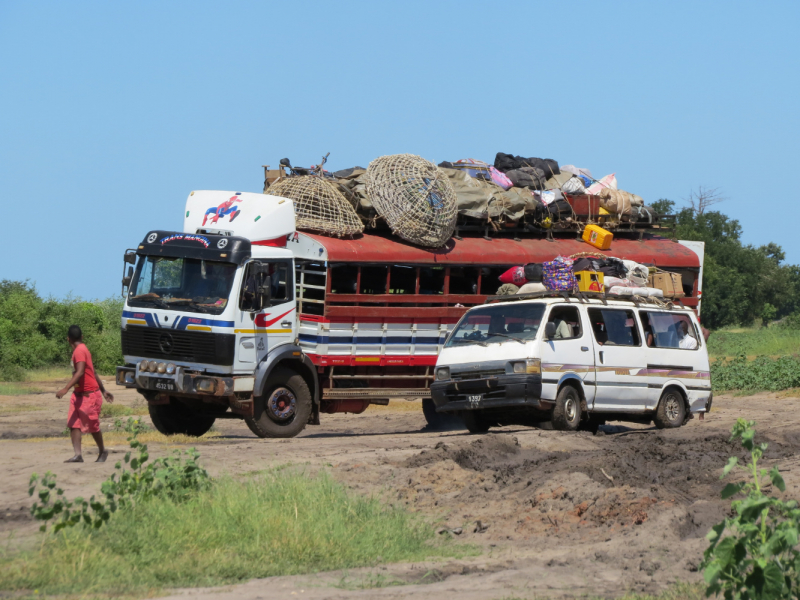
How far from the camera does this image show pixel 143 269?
15.6m

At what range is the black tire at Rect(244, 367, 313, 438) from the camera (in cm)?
1587

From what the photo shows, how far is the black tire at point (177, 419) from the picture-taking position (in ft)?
54.4

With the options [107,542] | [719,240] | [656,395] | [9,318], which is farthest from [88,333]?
[719,240]

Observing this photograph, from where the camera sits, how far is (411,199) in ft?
57.7

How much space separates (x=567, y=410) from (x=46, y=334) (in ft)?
86.0

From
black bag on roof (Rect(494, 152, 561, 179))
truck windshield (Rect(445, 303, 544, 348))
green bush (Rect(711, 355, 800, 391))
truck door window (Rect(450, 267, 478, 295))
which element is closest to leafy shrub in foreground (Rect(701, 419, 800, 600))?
truck windshield (Rect(445, 303, 544, 348))

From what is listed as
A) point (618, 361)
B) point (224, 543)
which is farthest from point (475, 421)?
point (224, 543)

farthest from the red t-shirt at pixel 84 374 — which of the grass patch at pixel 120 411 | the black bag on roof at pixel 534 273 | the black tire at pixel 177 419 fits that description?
the grass patch at pixel 120 411

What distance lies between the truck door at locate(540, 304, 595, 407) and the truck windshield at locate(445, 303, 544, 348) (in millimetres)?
268

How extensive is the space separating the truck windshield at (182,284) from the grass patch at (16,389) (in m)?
13.9

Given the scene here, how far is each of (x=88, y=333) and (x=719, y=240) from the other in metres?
56.6

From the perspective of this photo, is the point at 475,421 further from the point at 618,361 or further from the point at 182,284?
the point at 182,284

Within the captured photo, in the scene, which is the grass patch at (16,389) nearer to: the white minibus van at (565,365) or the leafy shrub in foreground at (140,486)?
the white minibus van at (565,365)

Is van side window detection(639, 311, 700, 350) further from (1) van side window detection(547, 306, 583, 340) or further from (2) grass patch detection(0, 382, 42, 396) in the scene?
(2) grass patch detection(0, 382, 42, 396)
